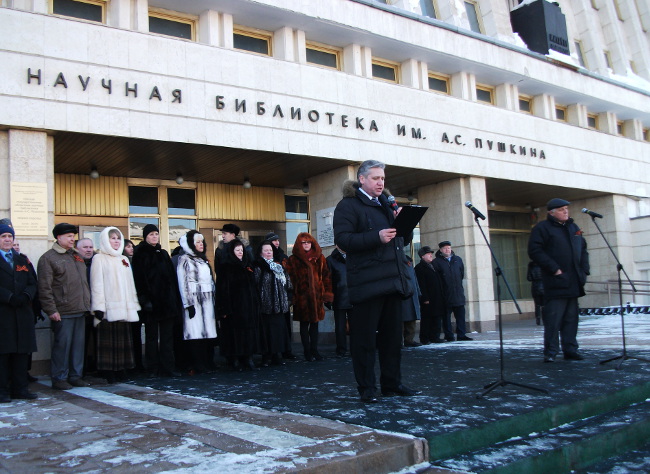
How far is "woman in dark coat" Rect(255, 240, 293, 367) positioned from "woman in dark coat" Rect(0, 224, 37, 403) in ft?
11.2

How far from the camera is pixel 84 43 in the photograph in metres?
10.2

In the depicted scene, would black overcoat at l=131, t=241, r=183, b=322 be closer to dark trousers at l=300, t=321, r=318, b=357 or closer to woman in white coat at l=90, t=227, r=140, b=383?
woman in white coat at l=90, t=227, r=140, b=383

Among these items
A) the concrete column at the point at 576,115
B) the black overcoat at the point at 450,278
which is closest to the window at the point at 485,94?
the concrete column at the point at 576,115

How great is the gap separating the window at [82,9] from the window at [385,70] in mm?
6285

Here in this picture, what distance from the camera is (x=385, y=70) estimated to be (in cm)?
1520

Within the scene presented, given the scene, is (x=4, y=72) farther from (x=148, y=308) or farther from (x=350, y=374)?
(x=350, y=374)

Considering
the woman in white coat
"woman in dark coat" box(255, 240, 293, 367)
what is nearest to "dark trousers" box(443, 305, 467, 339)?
"woman in dark coat" box(255, 240, 293, 367)

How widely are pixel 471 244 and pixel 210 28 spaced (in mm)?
7967

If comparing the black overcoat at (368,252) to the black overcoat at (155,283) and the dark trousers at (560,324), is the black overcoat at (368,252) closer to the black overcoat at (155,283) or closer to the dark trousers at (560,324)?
the dark trousers at (560,324)

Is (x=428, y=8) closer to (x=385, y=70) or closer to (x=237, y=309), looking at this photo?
(x=385, y=70)

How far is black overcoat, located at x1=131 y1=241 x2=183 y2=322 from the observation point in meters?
8.52

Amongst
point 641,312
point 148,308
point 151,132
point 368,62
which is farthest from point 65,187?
point 641,312

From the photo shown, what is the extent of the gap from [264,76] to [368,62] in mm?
3064

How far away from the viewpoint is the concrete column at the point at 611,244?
2012cm
